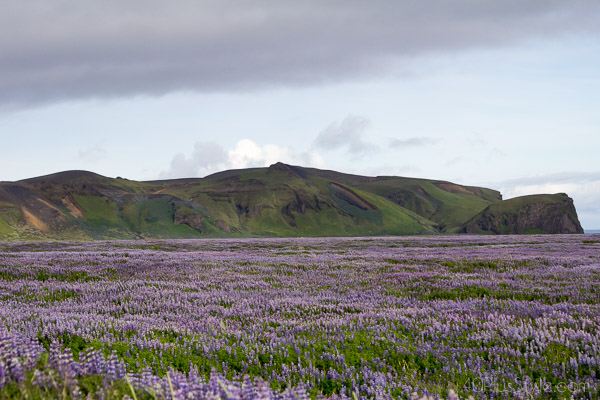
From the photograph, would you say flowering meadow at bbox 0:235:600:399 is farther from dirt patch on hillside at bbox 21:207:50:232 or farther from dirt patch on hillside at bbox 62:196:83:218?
dirt patch on hillside at bbox 62:196:83:218

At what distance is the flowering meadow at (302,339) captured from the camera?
3885 millimetres

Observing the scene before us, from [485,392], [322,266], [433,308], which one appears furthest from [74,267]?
[485,392]

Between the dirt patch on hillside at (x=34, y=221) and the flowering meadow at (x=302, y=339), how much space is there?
156m

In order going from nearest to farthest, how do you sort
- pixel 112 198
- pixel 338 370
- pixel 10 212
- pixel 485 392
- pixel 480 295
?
pixel 485 392 → pixel 338 370 → pixel 480 295 → pixel 10 212 → pixel 112 198

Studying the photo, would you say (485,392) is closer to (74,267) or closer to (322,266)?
(322,266)

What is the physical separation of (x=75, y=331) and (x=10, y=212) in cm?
17112

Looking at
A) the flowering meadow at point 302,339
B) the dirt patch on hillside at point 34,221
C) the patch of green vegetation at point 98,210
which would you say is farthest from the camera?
the patch of green vegetation at point 98,210

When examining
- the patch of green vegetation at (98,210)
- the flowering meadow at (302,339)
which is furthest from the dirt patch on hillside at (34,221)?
the flowering meadow at (302,339)

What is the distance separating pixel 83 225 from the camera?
161m

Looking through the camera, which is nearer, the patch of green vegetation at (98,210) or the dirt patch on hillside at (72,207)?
the dirt patch on hillside at (72,207)

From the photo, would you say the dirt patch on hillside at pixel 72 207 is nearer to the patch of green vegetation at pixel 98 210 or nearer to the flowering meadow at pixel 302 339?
the patch of green vegetation at pixel 98 210

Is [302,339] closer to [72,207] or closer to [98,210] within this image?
[72,207]

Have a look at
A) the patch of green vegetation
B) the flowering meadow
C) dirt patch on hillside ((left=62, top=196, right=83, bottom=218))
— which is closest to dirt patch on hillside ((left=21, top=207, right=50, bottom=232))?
dirt patch on hillside ((left=62, top=196, right=83, bottom=218))

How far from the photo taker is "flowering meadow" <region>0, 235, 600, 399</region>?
3.88 m
